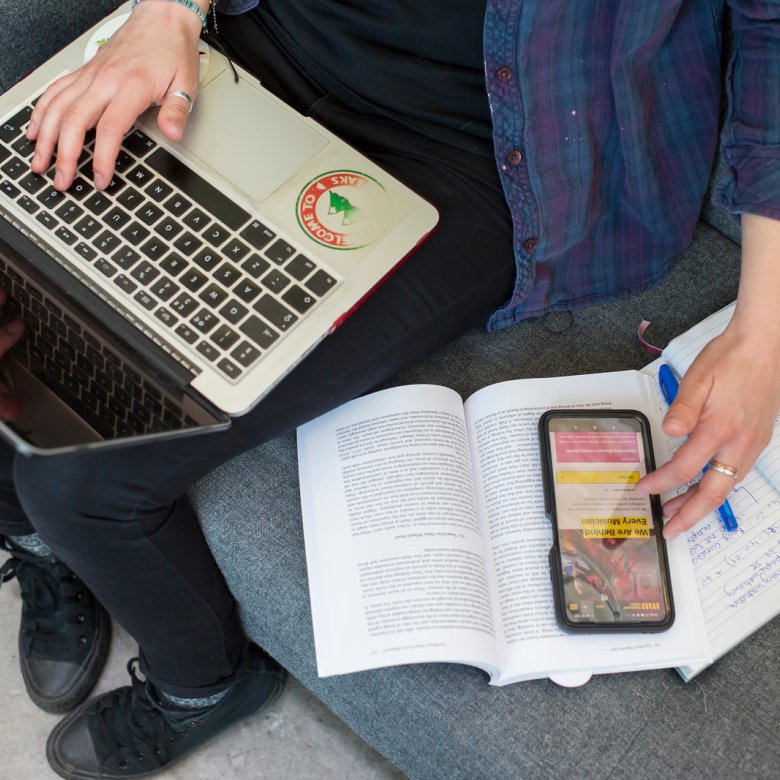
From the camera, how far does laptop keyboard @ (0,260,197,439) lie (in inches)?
26.5

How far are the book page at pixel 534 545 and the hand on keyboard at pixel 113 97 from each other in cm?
42

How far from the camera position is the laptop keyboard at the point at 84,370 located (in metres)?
0.67

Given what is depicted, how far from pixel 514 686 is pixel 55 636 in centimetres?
67

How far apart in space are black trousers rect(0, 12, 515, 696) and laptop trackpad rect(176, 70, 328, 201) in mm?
69

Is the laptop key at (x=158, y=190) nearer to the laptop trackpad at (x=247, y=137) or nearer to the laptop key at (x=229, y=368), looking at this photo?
the laptop trackpad at (x=247, y=137)

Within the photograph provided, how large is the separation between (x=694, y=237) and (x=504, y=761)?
24.6 inches

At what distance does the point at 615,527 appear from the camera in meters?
0.78

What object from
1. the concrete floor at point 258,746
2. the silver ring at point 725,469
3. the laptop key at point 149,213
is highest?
the laptop key at point 149,213

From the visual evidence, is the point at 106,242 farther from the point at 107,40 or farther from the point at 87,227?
the point at 107,40

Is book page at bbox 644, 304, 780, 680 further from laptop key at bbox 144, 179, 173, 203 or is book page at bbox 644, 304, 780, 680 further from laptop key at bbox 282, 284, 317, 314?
laptop key at bbox 144, 179, 173, 203

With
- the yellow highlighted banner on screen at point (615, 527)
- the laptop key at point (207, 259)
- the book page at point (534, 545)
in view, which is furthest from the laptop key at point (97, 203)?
the yellow highlighted banner on screen at point (615, 527)

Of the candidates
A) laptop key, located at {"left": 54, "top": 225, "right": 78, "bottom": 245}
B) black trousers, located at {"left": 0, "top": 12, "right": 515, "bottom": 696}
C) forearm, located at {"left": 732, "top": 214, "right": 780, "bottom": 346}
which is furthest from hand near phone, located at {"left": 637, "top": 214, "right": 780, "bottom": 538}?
laptop key, located at {"left": 54, "top": 225, "right": 78, "bottom": 245}

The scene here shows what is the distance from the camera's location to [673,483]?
0.73 meters

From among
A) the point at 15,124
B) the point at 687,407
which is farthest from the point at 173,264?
the point at 687,407
